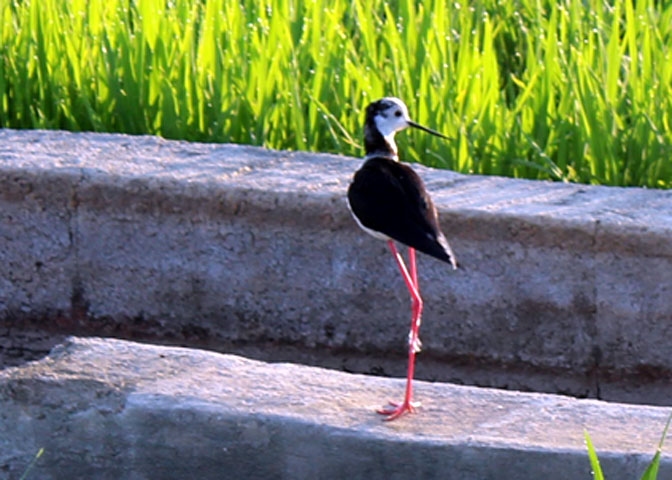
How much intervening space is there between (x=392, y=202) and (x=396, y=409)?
15.4 inches

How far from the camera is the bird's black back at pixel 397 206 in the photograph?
276cm

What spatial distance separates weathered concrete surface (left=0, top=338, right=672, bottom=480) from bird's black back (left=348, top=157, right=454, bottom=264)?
34cm

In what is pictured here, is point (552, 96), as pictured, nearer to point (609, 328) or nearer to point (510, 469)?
point (609, 328)

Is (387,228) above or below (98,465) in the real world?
above

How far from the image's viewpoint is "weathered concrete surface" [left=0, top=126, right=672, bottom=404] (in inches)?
138

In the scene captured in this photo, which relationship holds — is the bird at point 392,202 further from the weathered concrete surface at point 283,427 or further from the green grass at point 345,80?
the green grass at point 345,80

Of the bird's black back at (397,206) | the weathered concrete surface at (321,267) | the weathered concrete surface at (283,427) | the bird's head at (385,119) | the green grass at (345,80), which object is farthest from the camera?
the green grass at (345,80)

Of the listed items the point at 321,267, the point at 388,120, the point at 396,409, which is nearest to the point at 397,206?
the point at 388,120

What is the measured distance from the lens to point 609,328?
3.52 m

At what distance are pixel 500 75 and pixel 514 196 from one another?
1397 mm

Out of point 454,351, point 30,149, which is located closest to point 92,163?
point 30,149

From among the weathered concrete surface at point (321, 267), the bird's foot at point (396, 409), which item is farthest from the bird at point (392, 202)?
the weathered concrete surface at point (321, 267)

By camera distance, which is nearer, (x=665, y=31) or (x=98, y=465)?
(x=98, y=465)

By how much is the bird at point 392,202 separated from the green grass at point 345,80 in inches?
44.1
